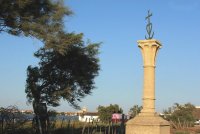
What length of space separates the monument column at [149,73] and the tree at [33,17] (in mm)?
5243

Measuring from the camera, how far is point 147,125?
50.3 feet

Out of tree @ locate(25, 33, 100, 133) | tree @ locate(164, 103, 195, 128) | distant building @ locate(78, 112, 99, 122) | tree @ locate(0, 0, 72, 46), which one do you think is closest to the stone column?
tree @ locate(0, 0, 72, 46)

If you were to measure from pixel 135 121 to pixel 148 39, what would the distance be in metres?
3.22

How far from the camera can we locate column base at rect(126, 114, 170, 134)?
15.3 m

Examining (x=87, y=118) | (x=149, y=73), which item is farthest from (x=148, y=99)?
A: (x=87, y=118)

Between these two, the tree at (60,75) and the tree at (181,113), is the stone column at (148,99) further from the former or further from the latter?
the tree at (181,113)

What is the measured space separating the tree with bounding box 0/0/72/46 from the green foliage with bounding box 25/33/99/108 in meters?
6.13

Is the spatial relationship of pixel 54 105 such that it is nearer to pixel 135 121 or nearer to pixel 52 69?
pixel 52 69

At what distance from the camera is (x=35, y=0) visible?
19.5m

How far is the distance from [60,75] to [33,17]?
27.4ft

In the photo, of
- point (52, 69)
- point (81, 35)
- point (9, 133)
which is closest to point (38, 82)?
point (52, 69)

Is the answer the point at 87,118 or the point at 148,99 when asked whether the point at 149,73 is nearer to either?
the point at 148,99

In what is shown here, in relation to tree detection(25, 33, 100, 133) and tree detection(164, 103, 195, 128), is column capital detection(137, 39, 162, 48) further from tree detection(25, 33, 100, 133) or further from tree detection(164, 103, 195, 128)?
tree detection(164, 103, 195, 128)

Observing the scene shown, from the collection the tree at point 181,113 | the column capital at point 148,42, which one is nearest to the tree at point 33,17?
the column capital at point 148,42
